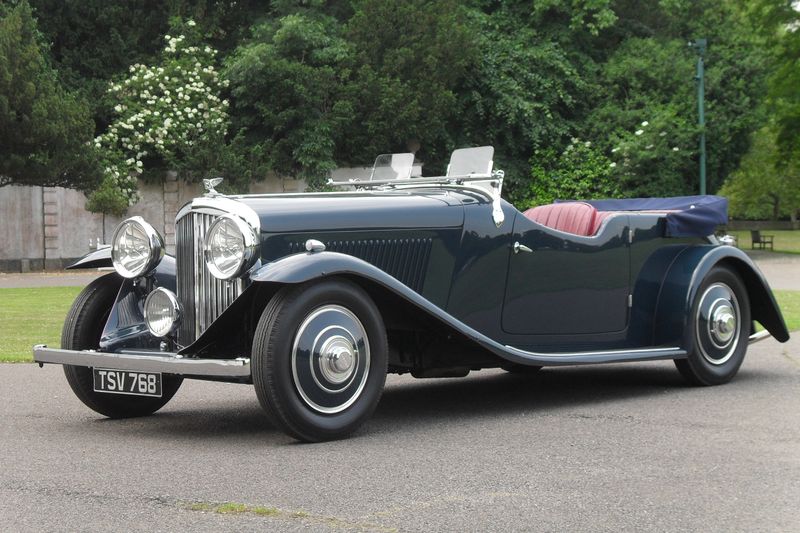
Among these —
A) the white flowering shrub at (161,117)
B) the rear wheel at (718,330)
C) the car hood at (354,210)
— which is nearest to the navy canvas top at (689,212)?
the rear wheel at (718,330)

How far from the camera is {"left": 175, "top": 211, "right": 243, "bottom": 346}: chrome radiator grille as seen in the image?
243 inches

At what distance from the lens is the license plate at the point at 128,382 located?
6035mm

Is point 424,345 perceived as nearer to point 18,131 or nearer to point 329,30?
point 18,131

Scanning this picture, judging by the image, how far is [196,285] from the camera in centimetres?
627

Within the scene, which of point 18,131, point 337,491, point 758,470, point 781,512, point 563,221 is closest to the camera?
point 781,512

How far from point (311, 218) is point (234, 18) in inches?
1129

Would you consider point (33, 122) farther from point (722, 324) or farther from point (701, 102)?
point (722, 324)

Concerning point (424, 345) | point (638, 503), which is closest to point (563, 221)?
point (424, 345)

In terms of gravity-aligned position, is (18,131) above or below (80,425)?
above

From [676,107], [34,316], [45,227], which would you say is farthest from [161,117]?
[34,316]

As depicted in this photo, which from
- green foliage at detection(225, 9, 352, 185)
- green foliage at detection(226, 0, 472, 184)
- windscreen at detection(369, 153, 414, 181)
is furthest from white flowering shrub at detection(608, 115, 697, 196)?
windscreen at detection(369, 153, 414, 181)

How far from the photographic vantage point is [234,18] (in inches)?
1326

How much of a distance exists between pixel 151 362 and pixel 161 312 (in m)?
0.63

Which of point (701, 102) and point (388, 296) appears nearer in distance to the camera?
point (388, 296)
